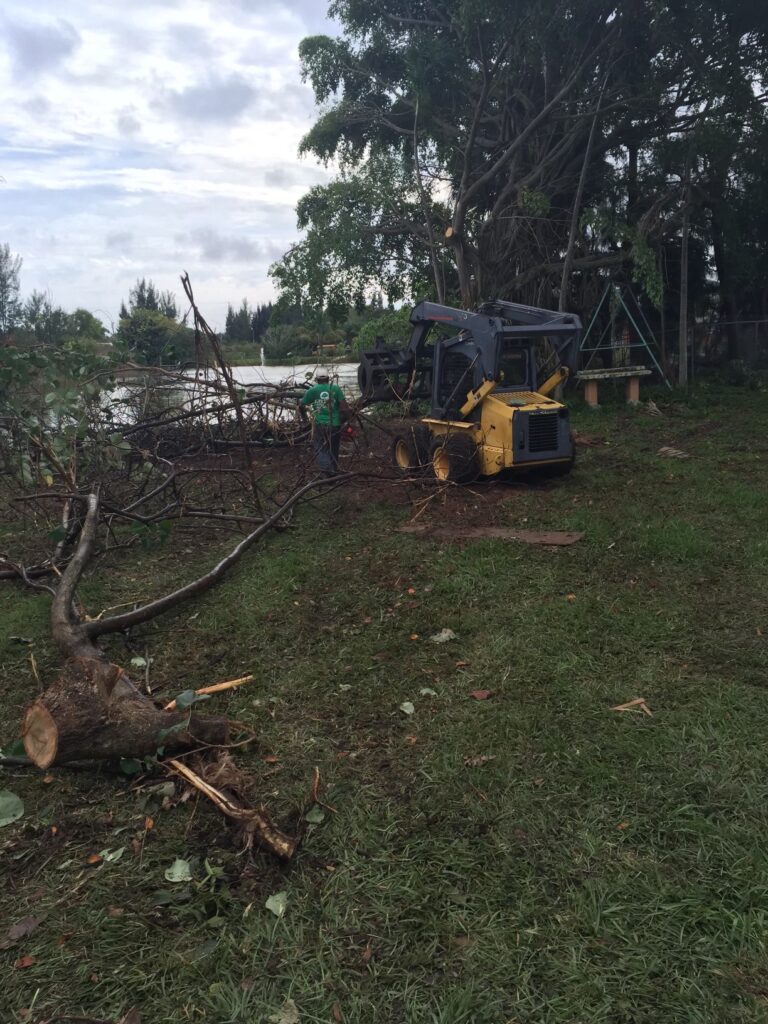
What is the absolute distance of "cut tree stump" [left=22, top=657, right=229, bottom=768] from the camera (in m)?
3.06

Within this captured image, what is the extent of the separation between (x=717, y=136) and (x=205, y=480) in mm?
11260

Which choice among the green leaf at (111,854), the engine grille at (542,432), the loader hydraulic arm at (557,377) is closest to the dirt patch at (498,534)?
the engine grille at (542,432)

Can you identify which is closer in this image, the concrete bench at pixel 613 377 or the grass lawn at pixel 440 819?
the grass lawn at pixel 440 819

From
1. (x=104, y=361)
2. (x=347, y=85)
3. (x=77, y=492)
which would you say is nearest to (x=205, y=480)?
(x=104, y=361)

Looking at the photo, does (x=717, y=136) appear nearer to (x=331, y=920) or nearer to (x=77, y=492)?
(x=77, y=492)

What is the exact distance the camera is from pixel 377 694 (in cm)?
389

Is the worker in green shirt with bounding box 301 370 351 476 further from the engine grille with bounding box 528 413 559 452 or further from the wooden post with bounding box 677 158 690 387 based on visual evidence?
the wooden post with bounding box 677 158 690 387

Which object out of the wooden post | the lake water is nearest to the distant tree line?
the lake water

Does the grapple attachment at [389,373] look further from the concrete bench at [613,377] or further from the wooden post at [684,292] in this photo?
the wooden post at [684,292]

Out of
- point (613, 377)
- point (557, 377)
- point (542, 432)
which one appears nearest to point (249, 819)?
point (542, 432)

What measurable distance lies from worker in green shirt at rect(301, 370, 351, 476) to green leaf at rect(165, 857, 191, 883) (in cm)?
609

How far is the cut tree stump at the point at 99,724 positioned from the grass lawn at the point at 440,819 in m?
0.18

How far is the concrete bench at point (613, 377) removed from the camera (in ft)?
48.7

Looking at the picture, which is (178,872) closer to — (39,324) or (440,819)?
(440,819)
